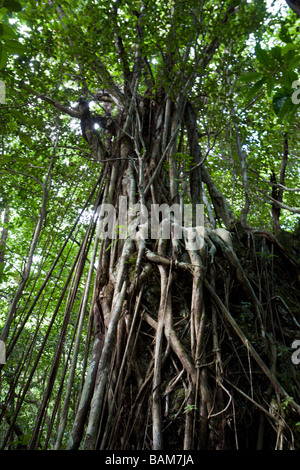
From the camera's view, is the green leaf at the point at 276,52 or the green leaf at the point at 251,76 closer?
the green leaf at the point at 276,52

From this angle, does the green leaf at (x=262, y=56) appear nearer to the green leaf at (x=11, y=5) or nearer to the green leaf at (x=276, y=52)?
the green leaf at (x=276, y=52)

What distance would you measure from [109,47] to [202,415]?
3082 millimetres

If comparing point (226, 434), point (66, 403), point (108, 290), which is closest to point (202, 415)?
point (226, 434)

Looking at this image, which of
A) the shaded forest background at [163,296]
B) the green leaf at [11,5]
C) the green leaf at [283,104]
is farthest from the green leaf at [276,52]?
the green leaf at [11,5]

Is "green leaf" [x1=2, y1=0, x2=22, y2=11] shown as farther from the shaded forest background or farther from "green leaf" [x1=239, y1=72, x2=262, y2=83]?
"green leaf" [x1=239, y1=72, x2=262, y2=83]

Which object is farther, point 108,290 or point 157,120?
point 157,120

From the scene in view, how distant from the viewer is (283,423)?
1578mm

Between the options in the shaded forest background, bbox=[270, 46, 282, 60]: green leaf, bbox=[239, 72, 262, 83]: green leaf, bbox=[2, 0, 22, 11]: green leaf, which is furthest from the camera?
the shaded forest background

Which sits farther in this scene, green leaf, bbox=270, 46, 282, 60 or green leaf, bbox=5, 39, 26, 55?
green leaf, bbox=270, 46, 282, 60

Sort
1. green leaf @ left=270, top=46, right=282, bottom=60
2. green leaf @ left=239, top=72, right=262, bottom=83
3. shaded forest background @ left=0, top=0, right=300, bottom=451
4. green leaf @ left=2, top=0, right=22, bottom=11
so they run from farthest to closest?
shaded forest background @ left=0, top=0, right=300, bottom=451 < green leaf @ left=239, top=72, right=262, bottom=83 < green leaf @ left=270, top=46, right=282, bottom=60 < green leaf @ left=2, top=0, right=22, bottom=11

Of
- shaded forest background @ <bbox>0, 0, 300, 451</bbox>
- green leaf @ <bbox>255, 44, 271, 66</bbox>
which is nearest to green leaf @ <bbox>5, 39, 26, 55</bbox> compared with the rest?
shaded forest background @ <bbox>0, 0, 300, 451</bbox>

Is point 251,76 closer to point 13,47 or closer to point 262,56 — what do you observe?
point 262,56

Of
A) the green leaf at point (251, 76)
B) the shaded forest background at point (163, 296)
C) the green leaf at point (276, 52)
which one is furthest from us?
the shaded forest background at point (163, 296)
